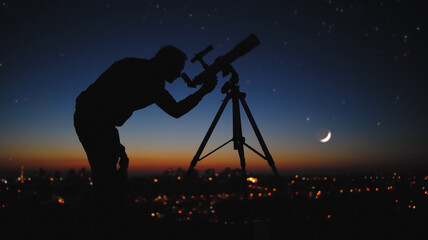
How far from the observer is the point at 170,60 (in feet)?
8.55

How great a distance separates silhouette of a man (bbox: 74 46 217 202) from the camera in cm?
228

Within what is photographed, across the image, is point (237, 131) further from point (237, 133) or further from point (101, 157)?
point (101, 157)

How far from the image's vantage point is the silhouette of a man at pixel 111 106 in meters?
2.28

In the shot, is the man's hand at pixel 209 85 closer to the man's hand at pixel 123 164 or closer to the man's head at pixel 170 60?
the man's head at pixel 170 60

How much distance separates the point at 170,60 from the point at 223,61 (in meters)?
0.91

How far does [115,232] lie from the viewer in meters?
2.28

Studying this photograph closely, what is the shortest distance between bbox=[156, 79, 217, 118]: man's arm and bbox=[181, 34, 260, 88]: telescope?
0.24m

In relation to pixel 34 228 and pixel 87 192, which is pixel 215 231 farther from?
pixel 34 228

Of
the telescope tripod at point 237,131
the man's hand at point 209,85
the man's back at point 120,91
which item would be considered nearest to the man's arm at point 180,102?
the man's hand at point 209,85

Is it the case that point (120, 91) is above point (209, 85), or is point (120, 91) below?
below

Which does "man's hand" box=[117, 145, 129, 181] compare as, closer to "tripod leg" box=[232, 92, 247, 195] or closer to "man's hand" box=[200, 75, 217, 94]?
"man's hand" box=[200, 75, 217, 94]

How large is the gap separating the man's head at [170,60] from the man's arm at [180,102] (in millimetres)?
245

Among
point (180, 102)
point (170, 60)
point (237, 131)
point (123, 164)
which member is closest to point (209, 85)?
point (180, 102)

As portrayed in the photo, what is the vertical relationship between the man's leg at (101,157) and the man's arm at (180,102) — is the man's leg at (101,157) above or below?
below
